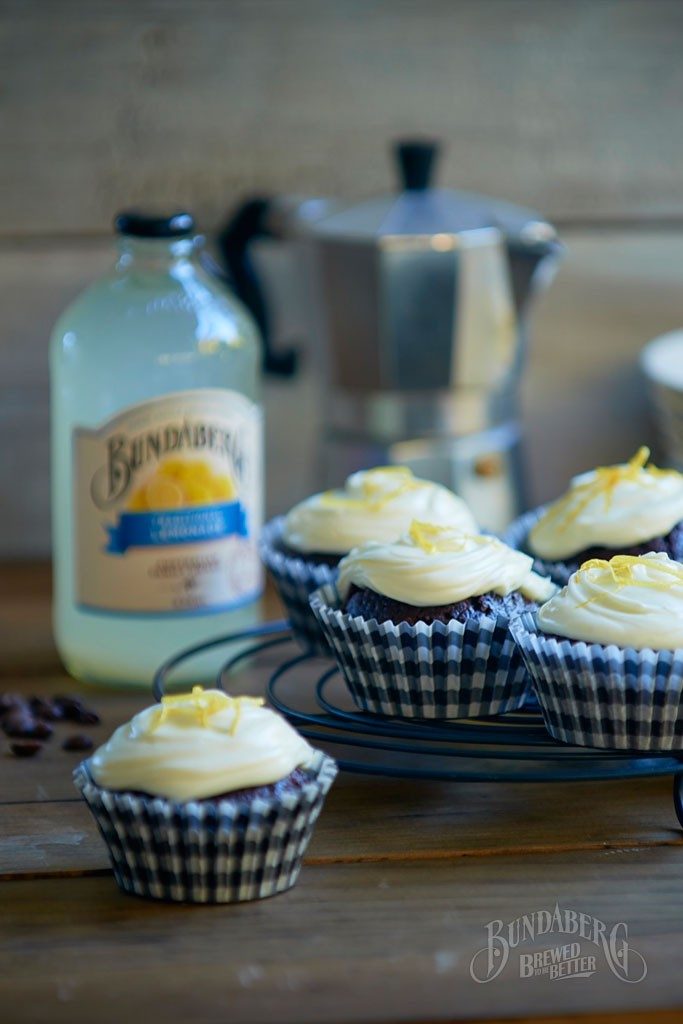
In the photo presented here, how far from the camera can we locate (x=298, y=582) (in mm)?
1177

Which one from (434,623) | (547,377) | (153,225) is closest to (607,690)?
(434,623)

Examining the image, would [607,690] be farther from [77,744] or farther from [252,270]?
[252,270]


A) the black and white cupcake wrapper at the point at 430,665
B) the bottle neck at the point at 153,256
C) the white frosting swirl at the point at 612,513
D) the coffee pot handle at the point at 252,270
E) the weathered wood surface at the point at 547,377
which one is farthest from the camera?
the weathered wood surface at the point at 547,377

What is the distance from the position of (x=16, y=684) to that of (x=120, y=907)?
49cm

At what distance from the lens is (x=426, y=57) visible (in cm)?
161

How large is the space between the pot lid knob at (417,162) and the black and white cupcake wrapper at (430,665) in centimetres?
58

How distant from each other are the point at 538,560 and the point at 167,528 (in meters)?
0.33

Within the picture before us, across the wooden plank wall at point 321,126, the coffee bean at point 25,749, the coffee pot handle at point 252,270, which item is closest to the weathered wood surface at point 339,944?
the coffee bean at point 25,749

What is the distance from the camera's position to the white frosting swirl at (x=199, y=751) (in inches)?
31.0

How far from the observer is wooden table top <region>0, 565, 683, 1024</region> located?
71cm

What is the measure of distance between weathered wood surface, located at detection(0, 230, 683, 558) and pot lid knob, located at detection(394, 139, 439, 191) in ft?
0.80

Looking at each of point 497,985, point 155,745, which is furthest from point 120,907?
point 497,985

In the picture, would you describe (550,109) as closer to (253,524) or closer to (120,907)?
(253,524)

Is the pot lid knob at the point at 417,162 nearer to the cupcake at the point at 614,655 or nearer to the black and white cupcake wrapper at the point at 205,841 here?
the cupcake at the point at 614,655
